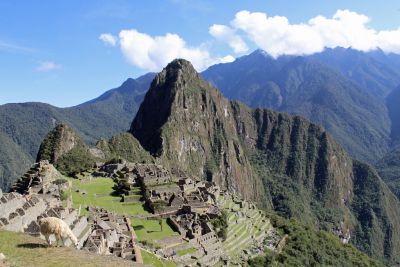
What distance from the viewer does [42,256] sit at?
23109 millimetres

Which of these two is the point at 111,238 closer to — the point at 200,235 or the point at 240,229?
the point at 200,235

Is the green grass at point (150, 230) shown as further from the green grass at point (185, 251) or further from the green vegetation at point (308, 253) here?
the green vegetation at point (308, 253)

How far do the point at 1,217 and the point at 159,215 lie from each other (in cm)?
3326

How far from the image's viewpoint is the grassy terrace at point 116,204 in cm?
5966

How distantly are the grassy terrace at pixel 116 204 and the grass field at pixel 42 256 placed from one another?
23.8m

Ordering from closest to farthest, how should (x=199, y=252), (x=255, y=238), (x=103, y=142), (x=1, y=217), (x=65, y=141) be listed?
1. (x=1, y=217)
2. (x=199, y=252)
3. (x=255, y=238)
4. (x=65, y=141)
5. (x=103, y=142)

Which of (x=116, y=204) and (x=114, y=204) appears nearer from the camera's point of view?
(x=114, y=204)

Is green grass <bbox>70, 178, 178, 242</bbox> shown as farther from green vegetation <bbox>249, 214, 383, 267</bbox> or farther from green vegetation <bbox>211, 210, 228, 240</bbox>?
green vegetation <bbox>249, 214, 383, 267</bbox>

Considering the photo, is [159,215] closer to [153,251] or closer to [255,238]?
[153,251]

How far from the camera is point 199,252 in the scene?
60.3 meters

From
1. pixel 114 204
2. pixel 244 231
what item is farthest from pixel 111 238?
pixel 244 231

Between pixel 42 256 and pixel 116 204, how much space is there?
49444mm

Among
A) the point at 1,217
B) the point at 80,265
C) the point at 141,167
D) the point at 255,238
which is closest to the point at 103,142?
the point at 141,167

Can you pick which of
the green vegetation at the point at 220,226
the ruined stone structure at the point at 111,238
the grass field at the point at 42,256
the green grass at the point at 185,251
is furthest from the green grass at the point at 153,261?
the grass field at the point at 42,256
